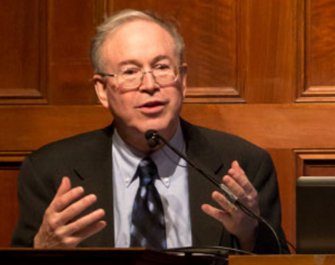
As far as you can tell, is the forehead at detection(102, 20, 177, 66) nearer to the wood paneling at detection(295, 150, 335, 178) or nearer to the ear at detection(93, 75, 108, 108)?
the ear at detection(93, 75, 108, 108)

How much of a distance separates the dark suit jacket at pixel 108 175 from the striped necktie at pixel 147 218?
0.08 metres

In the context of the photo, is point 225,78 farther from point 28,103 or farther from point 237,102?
point 28,103

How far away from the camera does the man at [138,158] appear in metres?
2.39

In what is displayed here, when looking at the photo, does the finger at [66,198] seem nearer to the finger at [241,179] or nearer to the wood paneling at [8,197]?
the finger at [241,179]

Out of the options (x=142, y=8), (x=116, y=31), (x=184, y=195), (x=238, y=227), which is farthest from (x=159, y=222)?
(x=142, y=8)

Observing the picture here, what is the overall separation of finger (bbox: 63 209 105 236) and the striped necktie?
1.29 feet

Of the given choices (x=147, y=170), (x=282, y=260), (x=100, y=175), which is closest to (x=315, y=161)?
Answer: (x=147, y=170)

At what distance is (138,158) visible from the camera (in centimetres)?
250

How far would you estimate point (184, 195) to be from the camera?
246 centimetres

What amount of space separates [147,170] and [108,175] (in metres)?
0.12

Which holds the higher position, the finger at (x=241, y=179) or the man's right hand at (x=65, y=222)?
the finger at (x=241, y=179)

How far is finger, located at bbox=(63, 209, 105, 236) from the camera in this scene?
6.05ft

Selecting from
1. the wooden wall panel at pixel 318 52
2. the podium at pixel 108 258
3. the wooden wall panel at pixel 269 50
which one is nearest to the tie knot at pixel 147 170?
the wooden wall panel at pixel 269 50

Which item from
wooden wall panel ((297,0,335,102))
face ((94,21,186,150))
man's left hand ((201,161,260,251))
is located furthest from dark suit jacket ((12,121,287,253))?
wooden wall panel ((297,0,335,102))
